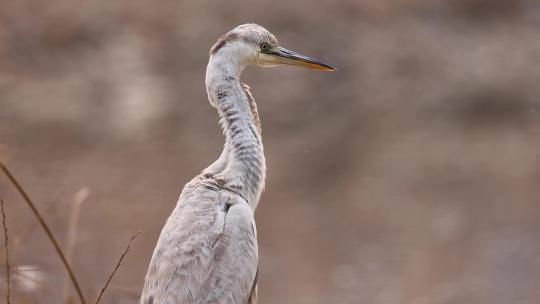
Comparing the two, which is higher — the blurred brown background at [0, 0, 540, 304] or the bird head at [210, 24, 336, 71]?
the blurred brown background at [0, 0, 540, 304]

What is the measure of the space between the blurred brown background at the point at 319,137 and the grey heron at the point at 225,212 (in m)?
3.28

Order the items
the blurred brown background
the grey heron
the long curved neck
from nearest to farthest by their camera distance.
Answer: the grey heron, the long curved neck, the blurred brown background

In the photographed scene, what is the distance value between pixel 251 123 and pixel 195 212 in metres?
0.47

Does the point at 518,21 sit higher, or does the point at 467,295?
the point at 518,21

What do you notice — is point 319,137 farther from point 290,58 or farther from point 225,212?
point 225,212

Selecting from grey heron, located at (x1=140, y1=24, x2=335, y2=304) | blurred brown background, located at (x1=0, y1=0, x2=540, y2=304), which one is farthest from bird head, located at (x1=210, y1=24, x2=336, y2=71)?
blurred brown background, located at (x1=0, y1=0, x2=540, y2=304)

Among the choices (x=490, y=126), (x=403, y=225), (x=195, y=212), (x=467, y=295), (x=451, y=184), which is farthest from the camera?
(x=490, y=126)

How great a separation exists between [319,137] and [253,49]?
22.1 ft

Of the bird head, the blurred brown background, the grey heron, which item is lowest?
the grey heron

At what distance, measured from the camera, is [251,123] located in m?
3.84

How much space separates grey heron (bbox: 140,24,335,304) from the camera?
3.36 meters

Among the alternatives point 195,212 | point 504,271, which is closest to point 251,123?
point 195,212

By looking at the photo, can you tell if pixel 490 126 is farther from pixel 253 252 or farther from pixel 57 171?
pixel 253 252

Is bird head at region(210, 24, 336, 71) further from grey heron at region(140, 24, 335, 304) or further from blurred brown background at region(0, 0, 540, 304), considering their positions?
blurred brown background at region(0, 0, 540, 304)
